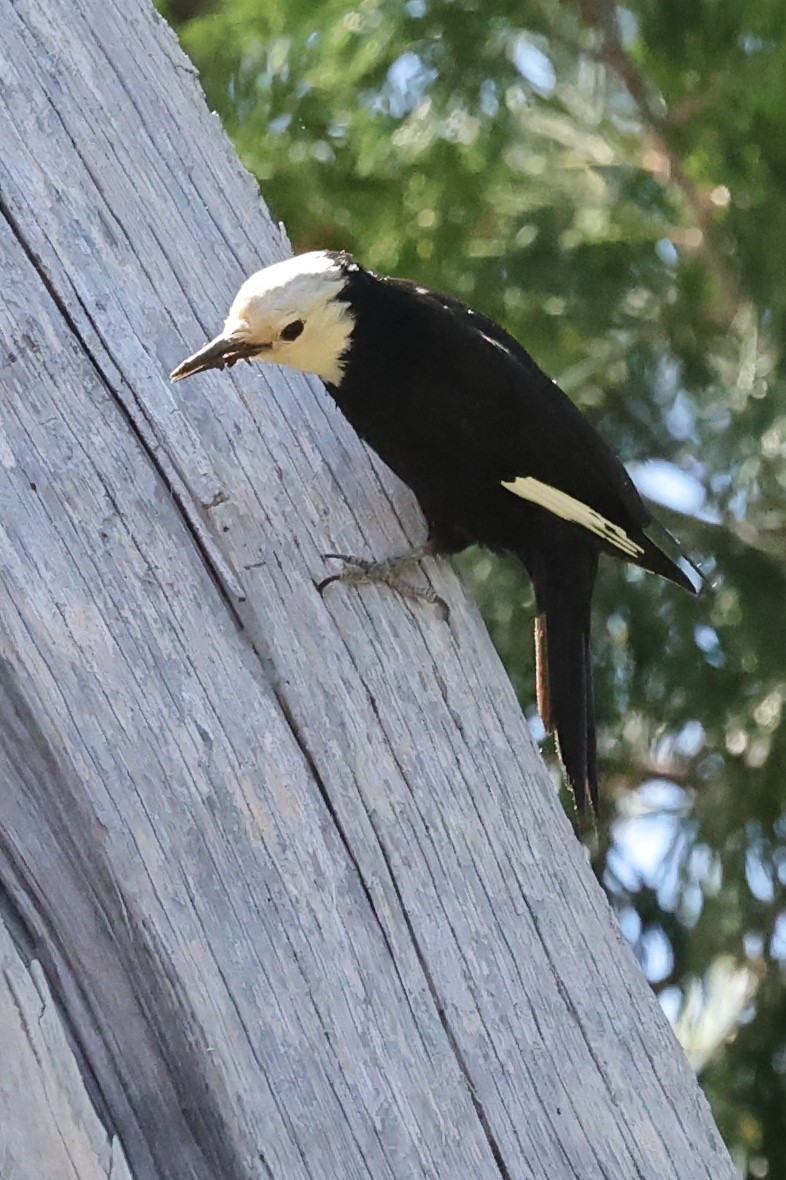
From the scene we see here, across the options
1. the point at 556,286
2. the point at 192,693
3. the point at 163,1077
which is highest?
the point at 192,693

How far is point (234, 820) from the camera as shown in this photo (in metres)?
1.44

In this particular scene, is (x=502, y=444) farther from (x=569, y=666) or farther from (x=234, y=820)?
(x=234, y=820)

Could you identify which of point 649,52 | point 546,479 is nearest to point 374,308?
point 546,479

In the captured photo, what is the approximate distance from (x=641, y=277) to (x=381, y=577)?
5.24 ft

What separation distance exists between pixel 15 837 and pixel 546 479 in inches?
45.4

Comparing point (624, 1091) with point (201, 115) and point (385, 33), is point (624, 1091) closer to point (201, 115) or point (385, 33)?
point (201, 115)

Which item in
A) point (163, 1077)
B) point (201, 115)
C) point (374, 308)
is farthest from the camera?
point (374, 308)

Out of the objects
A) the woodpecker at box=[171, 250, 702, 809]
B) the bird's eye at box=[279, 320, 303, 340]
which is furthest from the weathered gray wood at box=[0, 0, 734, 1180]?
the woodpecker at box=[171, 250, 702, 809]

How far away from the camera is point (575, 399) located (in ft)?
9.95

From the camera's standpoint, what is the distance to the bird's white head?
1.73 m

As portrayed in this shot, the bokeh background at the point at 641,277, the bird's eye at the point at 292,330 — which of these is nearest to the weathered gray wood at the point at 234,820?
the bird's eye at the point at 292,330

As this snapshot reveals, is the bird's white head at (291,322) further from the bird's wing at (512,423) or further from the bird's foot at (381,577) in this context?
the bird's foot at (381,577)

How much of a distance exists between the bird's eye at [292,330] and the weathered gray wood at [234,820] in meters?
0.14

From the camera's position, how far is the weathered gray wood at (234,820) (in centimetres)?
135
